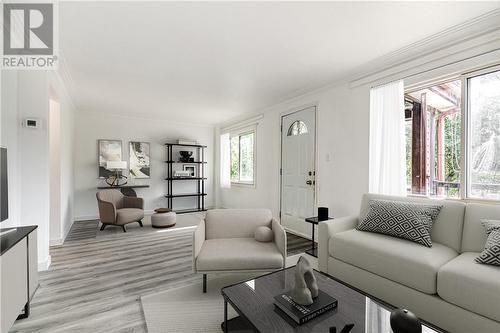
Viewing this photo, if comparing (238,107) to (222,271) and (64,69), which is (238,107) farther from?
(222,271)

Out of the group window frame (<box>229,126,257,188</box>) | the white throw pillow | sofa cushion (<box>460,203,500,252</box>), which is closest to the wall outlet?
the white throw pillow

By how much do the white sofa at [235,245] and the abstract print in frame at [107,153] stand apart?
408cm

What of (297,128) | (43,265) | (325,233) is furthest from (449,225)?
(43,265)

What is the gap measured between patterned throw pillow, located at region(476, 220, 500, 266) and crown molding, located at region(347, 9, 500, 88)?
1.60 metres

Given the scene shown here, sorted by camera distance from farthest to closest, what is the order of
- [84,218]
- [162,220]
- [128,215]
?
[84,218] → [162,220] → [128,215]

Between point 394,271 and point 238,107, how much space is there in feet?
13.3

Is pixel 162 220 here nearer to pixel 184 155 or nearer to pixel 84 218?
pixel 84 218

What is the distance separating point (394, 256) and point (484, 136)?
157 cm

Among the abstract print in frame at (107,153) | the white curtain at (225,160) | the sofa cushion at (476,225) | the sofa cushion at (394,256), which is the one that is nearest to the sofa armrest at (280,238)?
the sofa cushion at (394,256)

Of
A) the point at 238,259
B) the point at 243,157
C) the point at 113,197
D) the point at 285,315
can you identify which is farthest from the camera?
the point at 243,157

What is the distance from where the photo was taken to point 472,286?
1517 mm

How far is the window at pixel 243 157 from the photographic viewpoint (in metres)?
5.79

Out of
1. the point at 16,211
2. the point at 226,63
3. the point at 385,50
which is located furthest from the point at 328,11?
the point at 16,211

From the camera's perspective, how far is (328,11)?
1962 millimetres
